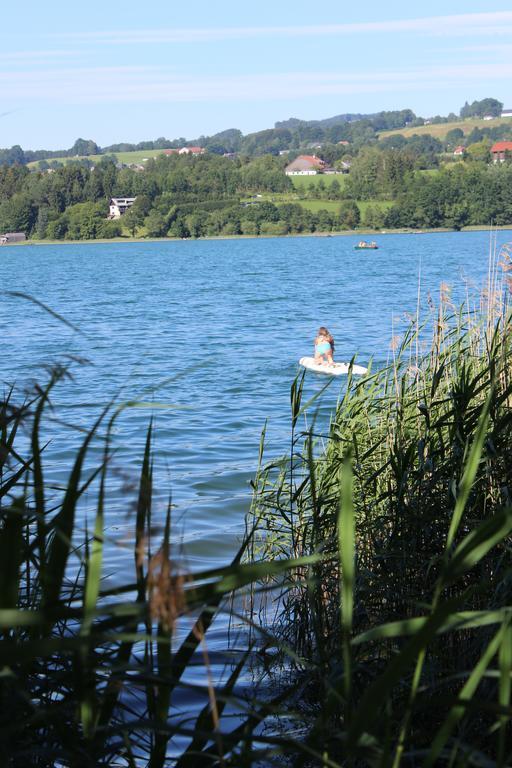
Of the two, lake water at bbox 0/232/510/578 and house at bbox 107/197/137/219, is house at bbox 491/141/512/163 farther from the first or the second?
lake water at bbox 0/232/510/578

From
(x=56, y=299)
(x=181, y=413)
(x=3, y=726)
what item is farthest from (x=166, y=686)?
(x=56, y=299)

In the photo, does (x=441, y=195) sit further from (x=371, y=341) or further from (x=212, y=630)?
(x=212, y=630)

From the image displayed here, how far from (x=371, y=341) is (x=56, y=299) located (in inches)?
915

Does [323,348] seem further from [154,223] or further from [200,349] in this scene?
[154,223]

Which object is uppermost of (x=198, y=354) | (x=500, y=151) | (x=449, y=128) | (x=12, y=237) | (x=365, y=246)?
(x=449, y=128)


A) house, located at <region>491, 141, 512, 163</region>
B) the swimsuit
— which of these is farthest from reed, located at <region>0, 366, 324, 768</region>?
house, located at <region>491, 141, 512, 163</region>

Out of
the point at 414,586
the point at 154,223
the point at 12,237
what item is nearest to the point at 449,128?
the point at 154,223

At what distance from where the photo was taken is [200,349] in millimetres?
24047

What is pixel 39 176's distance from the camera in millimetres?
115938

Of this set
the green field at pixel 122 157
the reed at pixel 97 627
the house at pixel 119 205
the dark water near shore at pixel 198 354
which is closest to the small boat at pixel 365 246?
the dark water near shore at pixel 198 354

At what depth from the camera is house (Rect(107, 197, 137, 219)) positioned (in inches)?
4756

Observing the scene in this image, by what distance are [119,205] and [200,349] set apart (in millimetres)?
101168

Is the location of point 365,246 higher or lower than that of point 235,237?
lower

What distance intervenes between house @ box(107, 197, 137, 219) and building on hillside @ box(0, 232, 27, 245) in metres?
11.4
